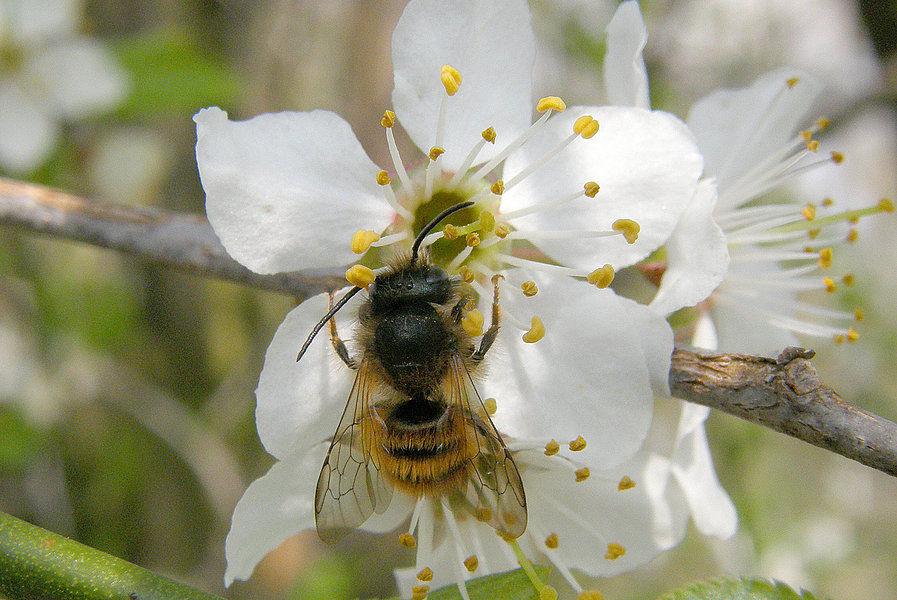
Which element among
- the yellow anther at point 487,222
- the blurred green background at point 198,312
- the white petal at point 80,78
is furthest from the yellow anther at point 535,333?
the white petal at point 80,78

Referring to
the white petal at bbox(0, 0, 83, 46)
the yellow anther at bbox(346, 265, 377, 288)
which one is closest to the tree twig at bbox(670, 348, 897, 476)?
the yellow anther at bbox(346, 265, 377, 288)

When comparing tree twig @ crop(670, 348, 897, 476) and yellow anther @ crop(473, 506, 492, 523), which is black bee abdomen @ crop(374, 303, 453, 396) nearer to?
yellow anther @ crop(473, 506, 492, 523)

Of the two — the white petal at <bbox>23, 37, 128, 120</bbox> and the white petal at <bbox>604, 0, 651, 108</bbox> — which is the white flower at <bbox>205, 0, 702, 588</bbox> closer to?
the white petal at <bbox>604, 0, 651, 108</bbox>

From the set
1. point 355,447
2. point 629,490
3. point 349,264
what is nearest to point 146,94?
point 349,264

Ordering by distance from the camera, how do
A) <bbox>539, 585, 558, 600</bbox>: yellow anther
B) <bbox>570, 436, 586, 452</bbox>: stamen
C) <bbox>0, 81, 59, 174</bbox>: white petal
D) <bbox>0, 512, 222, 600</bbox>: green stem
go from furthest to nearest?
<bbox>0, 81, 59, 174</bbox>: white petal
<bbox>570, 436, 586, 452</bbox>: stamen
<bbox>539, 585, 558, 600</bbox>: yellow anther
<bbox>0, 512, 222, 600</bbox>: green stem

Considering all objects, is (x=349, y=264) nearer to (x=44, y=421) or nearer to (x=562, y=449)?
(x=562, y=449)

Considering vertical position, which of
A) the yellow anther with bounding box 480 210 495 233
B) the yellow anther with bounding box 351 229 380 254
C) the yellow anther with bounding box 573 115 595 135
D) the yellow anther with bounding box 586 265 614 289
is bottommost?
the yellow anther with bounding box 351 229 380 254

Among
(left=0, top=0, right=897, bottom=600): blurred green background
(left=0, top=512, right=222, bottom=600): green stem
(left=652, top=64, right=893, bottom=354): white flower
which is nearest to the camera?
(left=0, top=512, right=222, bottom=600): green stem

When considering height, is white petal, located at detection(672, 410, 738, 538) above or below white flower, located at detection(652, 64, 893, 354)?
below

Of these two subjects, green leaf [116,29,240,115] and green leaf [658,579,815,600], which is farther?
green leaf [116,29,240,115]
